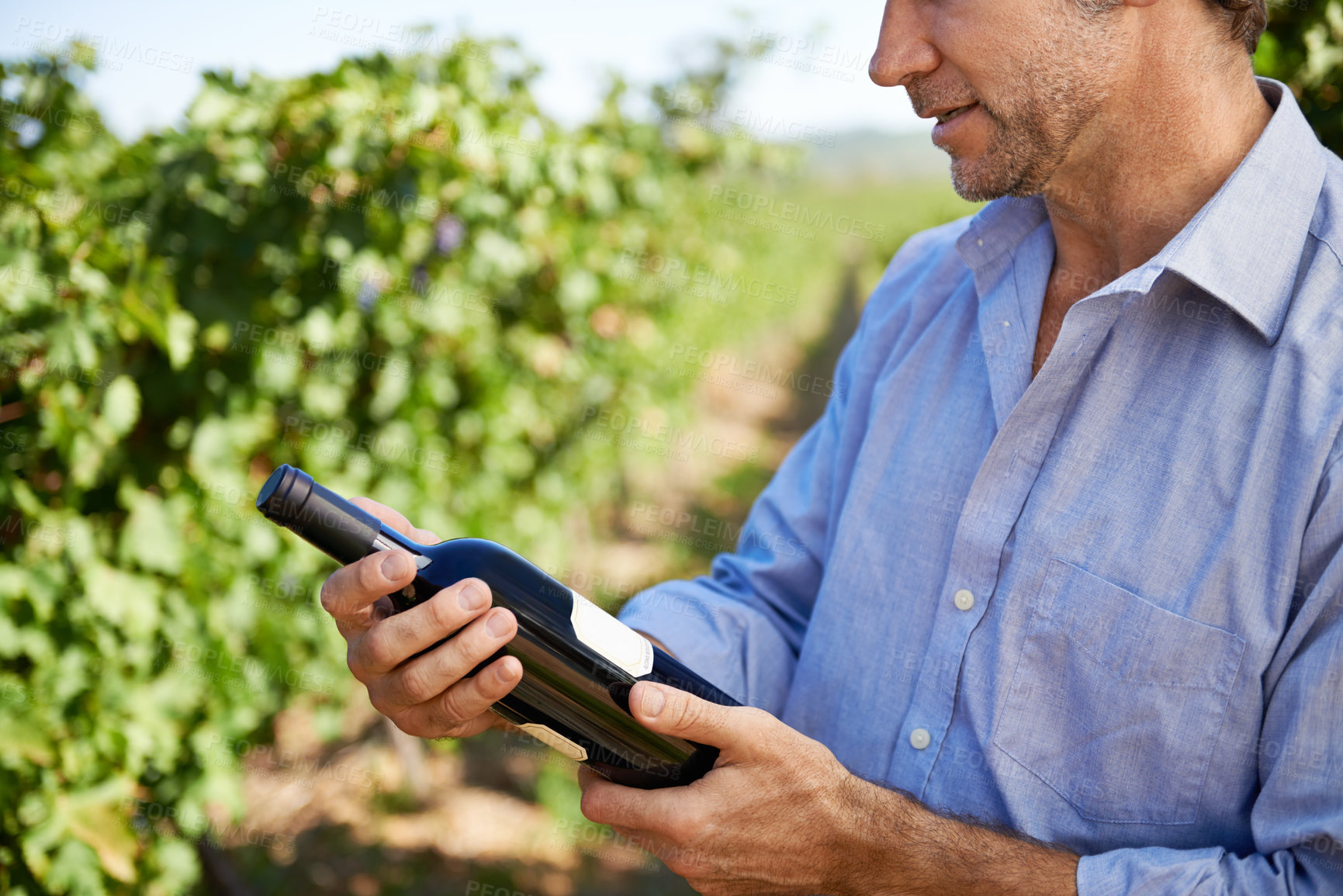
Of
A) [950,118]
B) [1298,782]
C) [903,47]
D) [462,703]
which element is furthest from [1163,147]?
[462,703]

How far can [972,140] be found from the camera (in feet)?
5.08

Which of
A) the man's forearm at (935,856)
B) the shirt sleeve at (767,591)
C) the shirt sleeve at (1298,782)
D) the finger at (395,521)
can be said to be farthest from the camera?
the shirt sleeve at (767,591)

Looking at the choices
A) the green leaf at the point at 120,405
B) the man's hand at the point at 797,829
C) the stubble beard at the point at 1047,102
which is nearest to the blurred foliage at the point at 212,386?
the green leaf at the point at 120,405

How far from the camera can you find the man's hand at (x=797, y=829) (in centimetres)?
126

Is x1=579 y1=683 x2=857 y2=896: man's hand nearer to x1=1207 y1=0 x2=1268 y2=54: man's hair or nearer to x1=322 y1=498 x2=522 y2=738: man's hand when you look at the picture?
x1=322 y1=498 x2=522 y2=738: man's hand

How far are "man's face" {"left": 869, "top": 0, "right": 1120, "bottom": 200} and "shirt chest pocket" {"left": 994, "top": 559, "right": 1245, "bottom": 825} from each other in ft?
2.21

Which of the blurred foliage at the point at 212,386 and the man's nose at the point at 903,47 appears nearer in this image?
the man's nose at the point at 903,47

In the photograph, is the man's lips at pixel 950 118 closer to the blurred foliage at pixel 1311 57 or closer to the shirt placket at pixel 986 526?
the shirt placket at pixel 986 526

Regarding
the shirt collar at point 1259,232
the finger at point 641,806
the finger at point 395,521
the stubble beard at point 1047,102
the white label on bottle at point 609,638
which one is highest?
the stubble beard at point 1047,102

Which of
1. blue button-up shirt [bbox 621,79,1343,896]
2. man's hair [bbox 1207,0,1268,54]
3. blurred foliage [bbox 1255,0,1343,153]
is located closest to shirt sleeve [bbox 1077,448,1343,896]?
blue button-up shirt [bbox 621,79,1343,896]

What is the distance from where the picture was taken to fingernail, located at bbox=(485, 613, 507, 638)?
121 centimetres

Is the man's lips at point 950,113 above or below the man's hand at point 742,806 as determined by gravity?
above

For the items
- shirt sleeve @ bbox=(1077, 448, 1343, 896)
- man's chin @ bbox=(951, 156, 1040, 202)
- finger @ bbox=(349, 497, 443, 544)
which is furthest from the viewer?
man's chin @ bbox=(951, 156, 1040, 202)

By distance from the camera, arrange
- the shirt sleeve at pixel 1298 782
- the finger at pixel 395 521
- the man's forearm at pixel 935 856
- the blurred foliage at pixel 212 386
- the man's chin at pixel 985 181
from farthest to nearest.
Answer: the blurred foliage at pixel 212 386
the man's chin at pixel 985 181
the finger at pixel 395 521
the man's forearm at pixel 935 856
the shirt sleeve at pixel 1298 782
